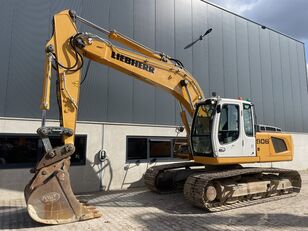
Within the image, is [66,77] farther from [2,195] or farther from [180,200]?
[180,200]

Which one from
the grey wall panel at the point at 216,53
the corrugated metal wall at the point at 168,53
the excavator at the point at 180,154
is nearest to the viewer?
the excavator at the point at 180,154

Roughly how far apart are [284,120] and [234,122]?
9.95 metres

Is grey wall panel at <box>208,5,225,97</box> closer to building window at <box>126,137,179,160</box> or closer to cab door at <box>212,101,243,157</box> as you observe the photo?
building window at <box>126,137,179,160</box>

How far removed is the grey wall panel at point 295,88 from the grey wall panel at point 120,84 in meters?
11.4

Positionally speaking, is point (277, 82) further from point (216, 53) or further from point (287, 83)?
point (216, 53)

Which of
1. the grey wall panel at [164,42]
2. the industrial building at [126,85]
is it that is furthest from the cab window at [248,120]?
the grey wall panel at [164,42]

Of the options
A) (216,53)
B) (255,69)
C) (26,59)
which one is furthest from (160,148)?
(255,69)

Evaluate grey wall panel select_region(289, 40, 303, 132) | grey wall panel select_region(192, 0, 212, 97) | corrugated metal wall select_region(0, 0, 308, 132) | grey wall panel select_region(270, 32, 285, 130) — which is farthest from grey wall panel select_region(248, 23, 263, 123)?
grey wall panel select_region(192, 0, 212, 97)

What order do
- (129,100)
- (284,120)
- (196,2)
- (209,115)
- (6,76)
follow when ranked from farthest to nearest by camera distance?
1. (284,120)
2. (196,2)
3. (129,100)
4. (6,76)
5. (209,115)

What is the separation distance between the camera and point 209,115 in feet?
26.9

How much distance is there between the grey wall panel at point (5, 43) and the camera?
8.72 meters

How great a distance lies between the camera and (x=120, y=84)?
11.0m

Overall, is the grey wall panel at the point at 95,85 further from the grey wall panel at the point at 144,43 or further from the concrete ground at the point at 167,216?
the concrete ground at the point at 167,216

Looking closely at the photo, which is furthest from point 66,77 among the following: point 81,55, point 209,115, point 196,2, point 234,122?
point 196,2
